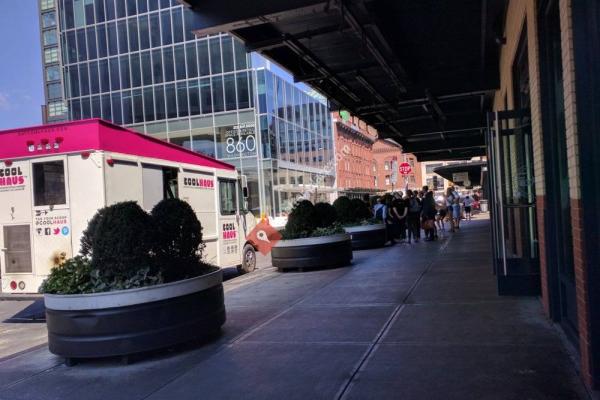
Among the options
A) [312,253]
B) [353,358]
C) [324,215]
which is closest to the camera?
[353,358]

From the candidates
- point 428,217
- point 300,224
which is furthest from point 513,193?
point 428,217

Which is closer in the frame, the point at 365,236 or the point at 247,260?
the point at 247,260

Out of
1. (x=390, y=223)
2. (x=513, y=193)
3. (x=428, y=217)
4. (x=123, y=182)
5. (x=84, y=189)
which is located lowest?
(x=390, y=223)

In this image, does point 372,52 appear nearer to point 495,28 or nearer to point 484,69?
point 495,28

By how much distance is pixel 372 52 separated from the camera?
967 centimetres

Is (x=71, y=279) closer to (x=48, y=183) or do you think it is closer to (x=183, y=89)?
(x=48, y=183)

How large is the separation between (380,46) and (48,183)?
619cm

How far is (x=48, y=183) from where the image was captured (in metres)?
9.44

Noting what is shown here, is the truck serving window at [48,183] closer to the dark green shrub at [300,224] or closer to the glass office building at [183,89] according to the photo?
the dark green shrub at [300,224]

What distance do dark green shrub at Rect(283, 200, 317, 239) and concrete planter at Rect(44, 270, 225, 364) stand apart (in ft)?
21.5

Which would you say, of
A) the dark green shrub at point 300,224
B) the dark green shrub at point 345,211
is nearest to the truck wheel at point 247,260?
the dark green shrub at point 300,224

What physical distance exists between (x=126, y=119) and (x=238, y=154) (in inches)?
445

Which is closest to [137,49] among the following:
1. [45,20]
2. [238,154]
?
[238,154]

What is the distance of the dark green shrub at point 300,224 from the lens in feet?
40.6
